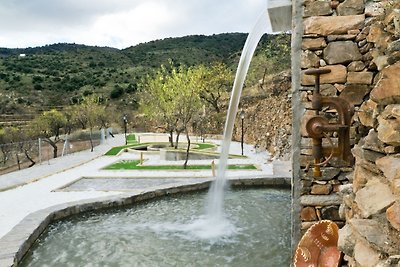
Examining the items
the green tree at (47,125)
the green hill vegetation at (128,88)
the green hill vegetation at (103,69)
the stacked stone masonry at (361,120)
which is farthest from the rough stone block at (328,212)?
the green hill vegetation at (103,69)

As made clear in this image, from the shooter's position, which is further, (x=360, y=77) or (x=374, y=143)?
(x=360, y=77)

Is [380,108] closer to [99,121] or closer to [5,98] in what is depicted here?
[99,121]

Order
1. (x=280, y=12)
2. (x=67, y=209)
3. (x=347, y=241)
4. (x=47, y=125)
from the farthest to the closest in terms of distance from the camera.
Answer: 1. (x=47, y=125)
2. (x=67, y=209)
3. (x=280, y=12)
4. (x=347, y=241)

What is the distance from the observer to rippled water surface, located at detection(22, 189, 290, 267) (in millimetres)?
4781

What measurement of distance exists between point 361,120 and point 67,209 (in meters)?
5.90

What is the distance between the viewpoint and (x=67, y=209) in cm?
698

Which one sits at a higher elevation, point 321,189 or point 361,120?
point 361,120

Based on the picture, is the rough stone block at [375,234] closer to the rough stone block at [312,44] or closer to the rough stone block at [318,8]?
the rough stone block at [312,44]

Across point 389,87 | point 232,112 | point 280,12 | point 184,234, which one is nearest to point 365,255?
point 389,87

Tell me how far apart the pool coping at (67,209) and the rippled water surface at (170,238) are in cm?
18

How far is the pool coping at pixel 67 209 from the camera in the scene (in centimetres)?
480

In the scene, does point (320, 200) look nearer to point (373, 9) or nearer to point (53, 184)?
point (373, 9)

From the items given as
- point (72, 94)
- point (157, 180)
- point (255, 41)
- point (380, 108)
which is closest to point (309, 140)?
point (380, 108)

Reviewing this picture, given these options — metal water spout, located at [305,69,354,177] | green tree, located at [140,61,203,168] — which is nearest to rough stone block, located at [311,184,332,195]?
metal water spout, located at [305,69,354,177]
